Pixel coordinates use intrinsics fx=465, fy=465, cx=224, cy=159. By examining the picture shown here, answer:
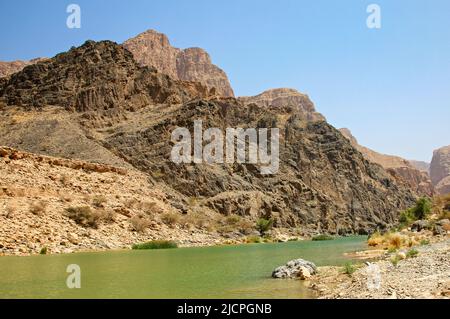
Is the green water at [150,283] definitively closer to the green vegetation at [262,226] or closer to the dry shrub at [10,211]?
the dry shrub at [10,211]

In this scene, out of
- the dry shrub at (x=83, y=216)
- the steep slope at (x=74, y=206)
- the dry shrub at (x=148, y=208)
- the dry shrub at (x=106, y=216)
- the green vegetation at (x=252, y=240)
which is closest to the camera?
the steep slope at (x=74, y=206)

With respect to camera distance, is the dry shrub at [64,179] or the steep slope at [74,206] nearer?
the steep slope at [74,206]

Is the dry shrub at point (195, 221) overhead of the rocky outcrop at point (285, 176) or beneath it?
beneath

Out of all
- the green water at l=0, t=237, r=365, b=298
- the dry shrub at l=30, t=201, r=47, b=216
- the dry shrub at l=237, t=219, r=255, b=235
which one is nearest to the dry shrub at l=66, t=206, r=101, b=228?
the dry shrub at l=30, t=201, r=47, b=216

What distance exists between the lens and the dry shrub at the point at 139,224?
4884 centimetres

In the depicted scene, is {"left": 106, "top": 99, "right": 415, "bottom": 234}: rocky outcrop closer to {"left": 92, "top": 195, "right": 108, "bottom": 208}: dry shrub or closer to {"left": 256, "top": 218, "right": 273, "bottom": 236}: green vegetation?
{"left": 256, "top": 218, "right": 273, "bottom": 236}: green vegetation

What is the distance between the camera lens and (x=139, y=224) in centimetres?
4922

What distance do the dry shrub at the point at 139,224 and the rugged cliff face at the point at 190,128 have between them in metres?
14.6

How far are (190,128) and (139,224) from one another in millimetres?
Answer: 39219

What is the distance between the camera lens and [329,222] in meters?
94.6

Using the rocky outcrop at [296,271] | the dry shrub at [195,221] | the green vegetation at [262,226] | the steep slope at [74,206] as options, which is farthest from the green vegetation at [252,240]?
the rocky outcrop at [296,271]

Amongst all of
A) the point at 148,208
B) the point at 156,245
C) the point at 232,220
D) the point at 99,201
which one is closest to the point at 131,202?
the point at 148,208

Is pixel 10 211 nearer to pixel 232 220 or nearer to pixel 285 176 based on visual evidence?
pixel 232 220

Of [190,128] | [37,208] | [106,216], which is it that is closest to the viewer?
[37,208]
